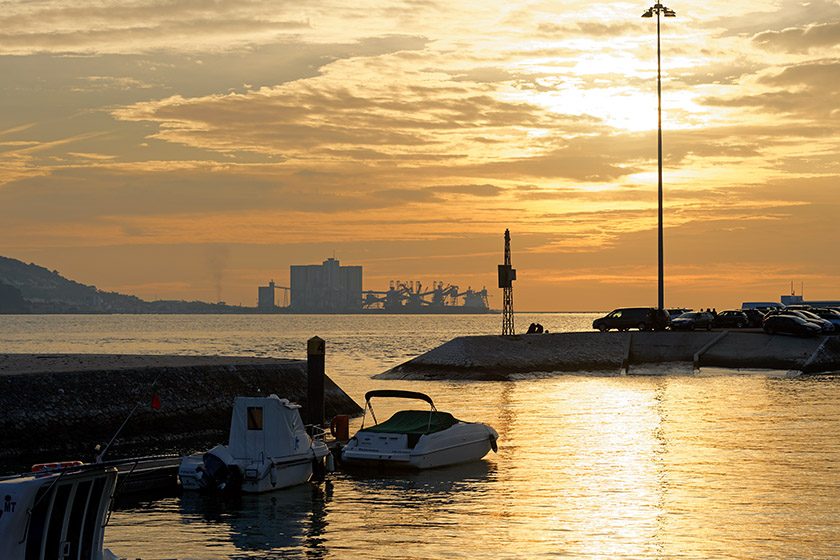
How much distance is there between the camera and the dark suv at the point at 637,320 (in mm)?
87438

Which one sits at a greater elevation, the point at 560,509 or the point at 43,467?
the point at 43,467

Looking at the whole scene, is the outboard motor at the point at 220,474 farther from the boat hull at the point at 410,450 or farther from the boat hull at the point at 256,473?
the boat hull at the point at 410,450

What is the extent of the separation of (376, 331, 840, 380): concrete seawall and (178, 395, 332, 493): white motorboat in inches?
1867

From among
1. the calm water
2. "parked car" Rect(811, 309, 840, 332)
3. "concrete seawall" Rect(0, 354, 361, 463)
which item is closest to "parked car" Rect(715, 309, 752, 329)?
"parked car" Rect(811, 309, 840, 332)

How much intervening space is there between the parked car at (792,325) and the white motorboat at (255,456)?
197 feet

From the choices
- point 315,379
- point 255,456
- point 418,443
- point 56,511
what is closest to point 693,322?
point 315,379

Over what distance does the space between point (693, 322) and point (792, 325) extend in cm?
1046

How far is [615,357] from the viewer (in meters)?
82.9

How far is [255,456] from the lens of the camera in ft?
94.0

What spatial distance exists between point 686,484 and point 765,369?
170 feet

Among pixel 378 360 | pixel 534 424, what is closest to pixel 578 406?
pixel 534 424

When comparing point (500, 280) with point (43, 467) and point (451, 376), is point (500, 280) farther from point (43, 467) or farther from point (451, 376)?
point (43, 467)

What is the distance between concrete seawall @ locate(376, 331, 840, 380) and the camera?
78000 mm

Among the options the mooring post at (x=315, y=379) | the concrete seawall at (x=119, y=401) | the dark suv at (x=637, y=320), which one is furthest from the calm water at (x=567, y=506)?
the dark suv at (x=637, y=320)
